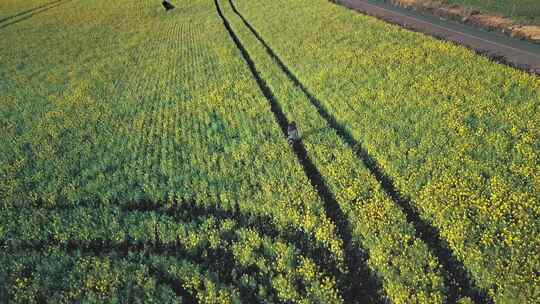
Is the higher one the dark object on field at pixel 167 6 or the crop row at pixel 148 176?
the dark object on field at pixel 167 6

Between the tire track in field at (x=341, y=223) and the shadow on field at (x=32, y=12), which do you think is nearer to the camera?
the tire track in field at (x=341, y=223)

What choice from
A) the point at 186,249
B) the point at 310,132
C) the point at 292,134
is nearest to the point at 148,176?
the point at 186,249

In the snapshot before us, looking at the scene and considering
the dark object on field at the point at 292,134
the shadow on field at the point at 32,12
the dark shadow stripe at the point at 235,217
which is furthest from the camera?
the shadow on field at the point at 32,12

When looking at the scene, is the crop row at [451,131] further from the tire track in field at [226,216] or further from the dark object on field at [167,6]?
the dark object on field at [167,6]

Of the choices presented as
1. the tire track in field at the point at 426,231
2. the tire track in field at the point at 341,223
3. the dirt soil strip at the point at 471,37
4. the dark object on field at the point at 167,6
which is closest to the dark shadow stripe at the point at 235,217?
the tire track in field at the point at 341,223

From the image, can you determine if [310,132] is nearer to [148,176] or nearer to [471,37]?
[148,176]

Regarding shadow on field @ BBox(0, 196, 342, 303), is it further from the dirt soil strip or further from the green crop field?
the dirt soil strip
